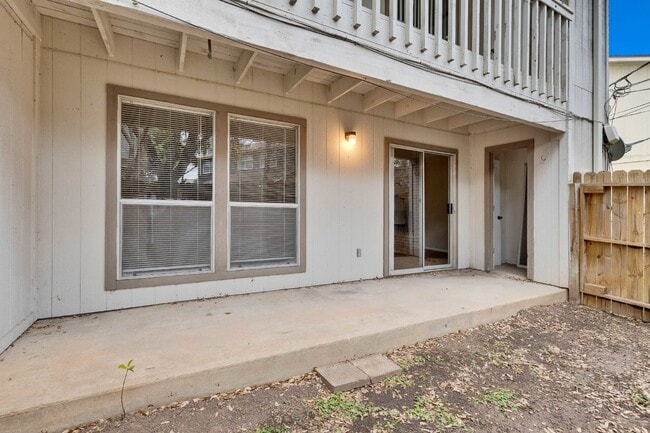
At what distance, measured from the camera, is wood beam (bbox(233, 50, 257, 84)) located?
316 cm

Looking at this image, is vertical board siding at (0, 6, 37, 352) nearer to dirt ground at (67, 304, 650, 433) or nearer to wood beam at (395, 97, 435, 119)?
dirt ground at (67, 304, 650, 433)

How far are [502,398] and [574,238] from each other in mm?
3063

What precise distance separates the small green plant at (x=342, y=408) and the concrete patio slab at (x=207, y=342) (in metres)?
0.33

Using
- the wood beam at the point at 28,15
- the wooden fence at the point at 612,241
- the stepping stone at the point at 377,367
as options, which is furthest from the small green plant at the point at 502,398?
the wood beam at the point at 28,15

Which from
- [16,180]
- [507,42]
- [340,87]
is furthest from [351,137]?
[16,180]

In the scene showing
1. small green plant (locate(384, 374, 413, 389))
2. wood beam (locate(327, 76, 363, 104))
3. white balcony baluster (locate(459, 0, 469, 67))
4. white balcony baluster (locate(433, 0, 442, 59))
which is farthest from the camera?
wood beam (locate(327, 76, 363, 104))

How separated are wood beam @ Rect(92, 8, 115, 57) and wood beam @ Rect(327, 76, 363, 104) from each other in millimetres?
2284

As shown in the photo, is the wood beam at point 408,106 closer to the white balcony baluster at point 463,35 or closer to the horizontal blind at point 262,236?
the white balcony baluster at point 463,35

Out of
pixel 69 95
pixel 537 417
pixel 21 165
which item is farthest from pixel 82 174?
pixel 537 417

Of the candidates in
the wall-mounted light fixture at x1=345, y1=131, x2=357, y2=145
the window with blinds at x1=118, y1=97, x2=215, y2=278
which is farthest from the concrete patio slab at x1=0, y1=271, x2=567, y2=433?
the wall-mounted light fixture at x1=345, y1=131, x2=357, y2=145

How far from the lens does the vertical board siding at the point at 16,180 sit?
2.22m

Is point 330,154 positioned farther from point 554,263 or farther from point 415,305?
point 554,263

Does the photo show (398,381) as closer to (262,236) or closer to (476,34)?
(262,236)

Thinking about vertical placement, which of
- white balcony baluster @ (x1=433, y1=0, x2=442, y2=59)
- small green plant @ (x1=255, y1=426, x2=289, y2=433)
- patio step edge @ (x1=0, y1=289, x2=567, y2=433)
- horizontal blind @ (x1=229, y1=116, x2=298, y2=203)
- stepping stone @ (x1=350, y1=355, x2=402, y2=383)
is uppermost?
white balcony baluster @ (x1=433, y1=0, x2=442, y2=59)
